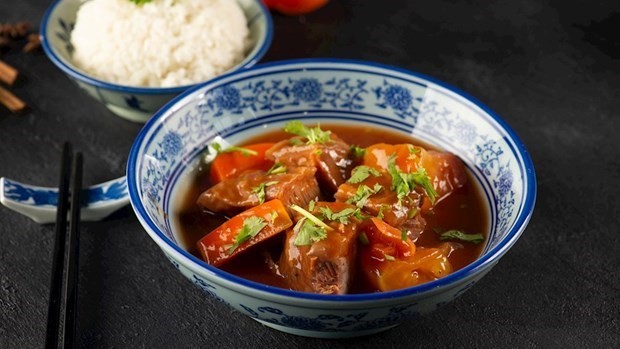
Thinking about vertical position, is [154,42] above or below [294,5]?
above

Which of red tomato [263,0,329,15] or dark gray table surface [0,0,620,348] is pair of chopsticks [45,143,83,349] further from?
red tomato [263,0,329,15]

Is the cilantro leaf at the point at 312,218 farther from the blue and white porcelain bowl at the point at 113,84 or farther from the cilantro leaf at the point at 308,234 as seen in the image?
the blue and white porcelain bowl at the point at 113,84

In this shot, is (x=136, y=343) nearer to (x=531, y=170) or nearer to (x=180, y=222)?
(x=180, y=222)

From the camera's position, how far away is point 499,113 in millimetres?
3174

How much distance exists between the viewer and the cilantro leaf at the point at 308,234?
1900 millimetres

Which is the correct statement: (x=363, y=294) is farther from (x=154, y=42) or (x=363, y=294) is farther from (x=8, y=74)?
(x=8, y=74)

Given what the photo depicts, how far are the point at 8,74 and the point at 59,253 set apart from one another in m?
1.34

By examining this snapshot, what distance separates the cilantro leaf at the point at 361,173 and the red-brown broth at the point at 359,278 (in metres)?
0.22

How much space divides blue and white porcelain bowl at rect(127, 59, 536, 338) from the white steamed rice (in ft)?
2.08

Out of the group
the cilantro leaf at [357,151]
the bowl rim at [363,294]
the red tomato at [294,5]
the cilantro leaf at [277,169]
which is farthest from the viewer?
the red tomato at [294,5]

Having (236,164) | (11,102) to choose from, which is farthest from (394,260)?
(11,102)

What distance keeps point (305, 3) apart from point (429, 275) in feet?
7.24

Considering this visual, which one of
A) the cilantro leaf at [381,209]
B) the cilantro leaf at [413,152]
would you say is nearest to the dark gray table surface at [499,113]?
the cilantro leaf at [381,209]

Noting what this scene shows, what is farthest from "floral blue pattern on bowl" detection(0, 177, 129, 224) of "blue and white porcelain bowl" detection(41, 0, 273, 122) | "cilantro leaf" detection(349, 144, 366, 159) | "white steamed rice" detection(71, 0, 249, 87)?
"cilantro leaf" detection(349, 144, 366, 159)
